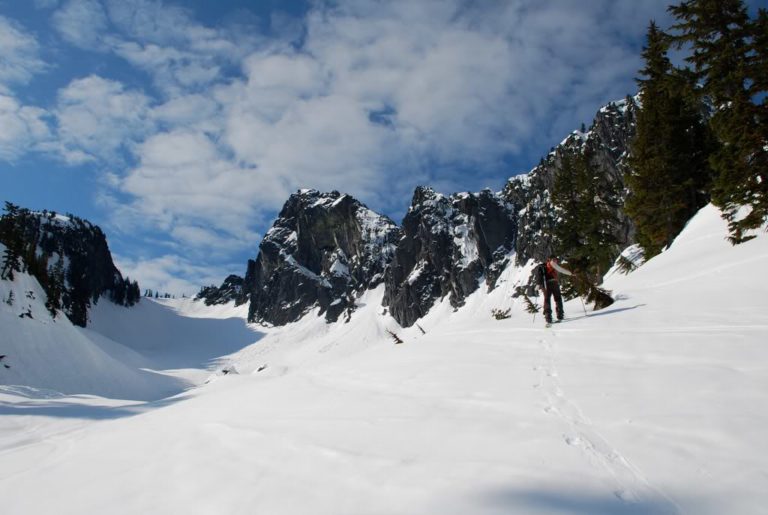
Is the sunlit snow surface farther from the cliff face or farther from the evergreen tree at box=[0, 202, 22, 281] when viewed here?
the cliff face

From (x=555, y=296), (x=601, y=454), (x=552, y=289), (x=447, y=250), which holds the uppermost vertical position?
(x=447, y=250)

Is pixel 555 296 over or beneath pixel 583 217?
beneath

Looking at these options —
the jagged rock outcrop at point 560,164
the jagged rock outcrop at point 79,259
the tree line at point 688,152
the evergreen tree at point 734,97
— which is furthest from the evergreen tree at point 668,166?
the jagged rock outcrop at point 79,259

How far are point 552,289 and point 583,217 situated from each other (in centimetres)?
1886

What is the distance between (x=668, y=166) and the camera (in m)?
26.3

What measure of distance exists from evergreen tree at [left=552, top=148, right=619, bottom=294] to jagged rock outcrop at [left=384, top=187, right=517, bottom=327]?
92668 millimetres

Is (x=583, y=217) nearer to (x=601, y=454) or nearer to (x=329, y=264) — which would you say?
(x=601, y=454)

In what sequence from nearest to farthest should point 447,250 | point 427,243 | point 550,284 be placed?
point 550,284
point 447,250
point 427,243

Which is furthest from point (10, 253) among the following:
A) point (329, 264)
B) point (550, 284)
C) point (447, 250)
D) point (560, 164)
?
point (329, 264)

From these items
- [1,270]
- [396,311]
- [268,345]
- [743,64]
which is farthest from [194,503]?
[268,345]

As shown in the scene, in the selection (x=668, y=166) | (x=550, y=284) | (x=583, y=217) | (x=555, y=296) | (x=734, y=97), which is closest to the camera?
(x=555, y=296)

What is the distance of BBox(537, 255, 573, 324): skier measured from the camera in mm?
12580

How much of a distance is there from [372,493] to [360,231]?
182 m

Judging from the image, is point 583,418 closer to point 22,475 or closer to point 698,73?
point 22,475
